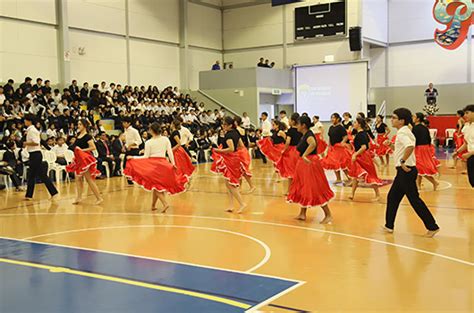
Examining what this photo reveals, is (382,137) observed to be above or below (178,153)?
above

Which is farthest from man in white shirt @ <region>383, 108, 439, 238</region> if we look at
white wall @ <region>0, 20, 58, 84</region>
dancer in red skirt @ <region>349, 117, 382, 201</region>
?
white wall @ <region>0, 20, 58, 84</region>

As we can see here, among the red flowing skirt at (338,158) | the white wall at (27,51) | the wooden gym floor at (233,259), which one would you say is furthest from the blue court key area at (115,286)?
the white wall at (27,51)

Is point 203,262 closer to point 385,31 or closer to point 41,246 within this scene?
point 41,246

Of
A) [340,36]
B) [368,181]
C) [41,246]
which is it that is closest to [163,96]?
[340,36]

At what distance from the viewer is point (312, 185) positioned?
27.5 ft

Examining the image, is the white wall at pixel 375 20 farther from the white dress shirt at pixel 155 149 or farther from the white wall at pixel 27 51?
the white dress shirt at pixel 155 149

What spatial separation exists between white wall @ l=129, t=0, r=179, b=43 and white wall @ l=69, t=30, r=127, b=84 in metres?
1.41

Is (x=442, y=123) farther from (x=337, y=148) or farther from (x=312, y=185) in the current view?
(x=312, y=185)

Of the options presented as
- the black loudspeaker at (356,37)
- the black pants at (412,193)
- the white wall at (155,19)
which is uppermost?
the white wall at (155,19)

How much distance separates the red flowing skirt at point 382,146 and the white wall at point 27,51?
13.9 meters

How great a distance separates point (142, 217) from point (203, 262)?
3469 millimetres

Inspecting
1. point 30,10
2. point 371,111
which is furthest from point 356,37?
point 30,10

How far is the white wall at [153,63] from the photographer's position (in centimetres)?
2652

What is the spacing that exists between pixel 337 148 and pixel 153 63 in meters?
17.6
